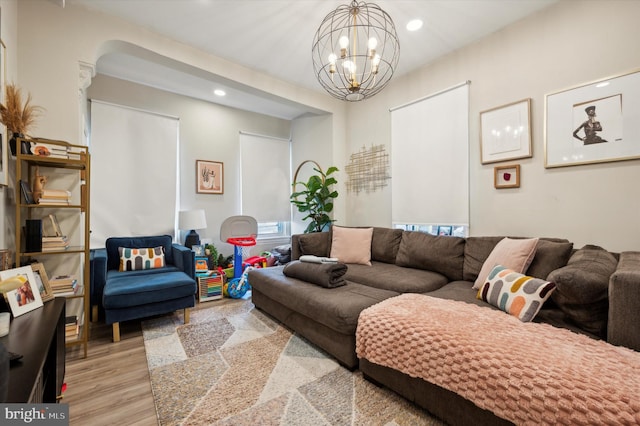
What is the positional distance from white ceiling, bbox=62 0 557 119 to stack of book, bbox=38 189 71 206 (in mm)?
1544

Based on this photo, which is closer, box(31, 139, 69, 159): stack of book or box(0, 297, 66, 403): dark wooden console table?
box(0, 297, 66, 403): dark wooden console table

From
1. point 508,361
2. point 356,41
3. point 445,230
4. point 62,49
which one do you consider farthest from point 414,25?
point 62,49

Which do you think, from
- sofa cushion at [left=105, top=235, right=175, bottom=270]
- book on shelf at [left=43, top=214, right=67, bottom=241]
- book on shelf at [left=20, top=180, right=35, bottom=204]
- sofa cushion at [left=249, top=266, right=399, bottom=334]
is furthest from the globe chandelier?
sofa cushion at [left=105, top=235, right=175, bottom=270]

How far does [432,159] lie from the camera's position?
123 inches

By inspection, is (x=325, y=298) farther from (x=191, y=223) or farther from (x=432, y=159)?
(x=191, y=223)

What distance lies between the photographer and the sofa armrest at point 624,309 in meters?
1.19

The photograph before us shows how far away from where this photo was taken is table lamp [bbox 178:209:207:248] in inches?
141

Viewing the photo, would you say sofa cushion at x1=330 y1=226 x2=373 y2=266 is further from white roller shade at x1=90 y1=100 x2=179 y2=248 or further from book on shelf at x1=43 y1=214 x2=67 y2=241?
book on shelf at x1=43 y1=214 x2=67 y2=241

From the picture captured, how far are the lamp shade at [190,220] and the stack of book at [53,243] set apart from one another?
1522 mm

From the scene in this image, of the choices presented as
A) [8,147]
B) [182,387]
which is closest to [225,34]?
[8,147]

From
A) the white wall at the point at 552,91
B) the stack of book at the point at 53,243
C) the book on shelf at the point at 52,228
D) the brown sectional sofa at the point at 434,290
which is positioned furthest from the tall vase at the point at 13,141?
the white wall at the point at 552,91

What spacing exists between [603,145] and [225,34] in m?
3.38

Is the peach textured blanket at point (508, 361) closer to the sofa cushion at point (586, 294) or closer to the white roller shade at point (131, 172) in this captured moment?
the sofa cushion at point (586, 294)

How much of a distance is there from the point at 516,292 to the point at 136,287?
289cm
